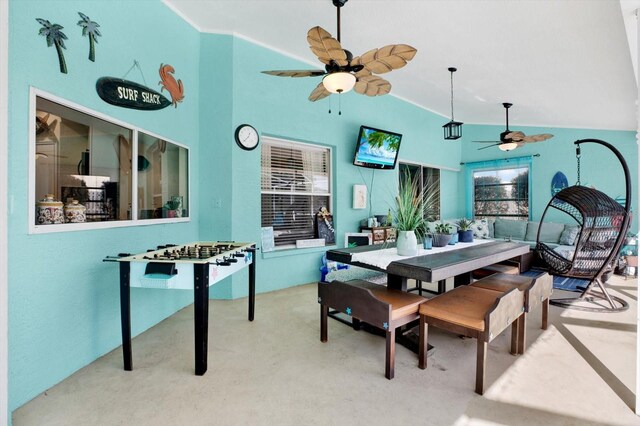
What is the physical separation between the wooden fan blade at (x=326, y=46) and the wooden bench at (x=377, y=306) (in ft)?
5.67

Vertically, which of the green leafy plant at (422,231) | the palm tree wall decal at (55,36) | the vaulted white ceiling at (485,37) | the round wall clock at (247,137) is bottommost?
the green leafy plant at (422,231)

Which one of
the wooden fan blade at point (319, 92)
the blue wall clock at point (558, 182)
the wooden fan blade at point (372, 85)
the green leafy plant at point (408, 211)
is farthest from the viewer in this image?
the blue wall clock at point (558, 182)

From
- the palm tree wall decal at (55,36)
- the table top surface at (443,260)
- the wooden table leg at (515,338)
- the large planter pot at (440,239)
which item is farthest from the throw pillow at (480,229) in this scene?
the palm tree wall decal at (55,36)

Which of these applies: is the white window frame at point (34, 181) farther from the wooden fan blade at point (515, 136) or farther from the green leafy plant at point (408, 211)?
the wooden fan blade at point (515, 136)

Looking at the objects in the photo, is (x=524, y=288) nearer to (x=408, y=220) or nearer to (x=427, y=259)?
(x=427, y=259)

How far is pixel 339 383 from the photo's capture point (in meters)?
2.01

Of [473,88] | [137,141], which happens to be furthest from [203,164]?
[473,88]

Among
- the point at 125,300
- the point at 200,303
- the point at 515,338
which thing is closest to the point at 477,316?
the point at 515,338

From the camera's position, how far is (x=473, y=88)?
15.7ft

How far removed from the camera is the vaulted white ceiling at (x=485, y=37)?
274 centimetres

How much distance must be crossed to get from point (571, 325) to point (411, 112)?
4531 millimetres

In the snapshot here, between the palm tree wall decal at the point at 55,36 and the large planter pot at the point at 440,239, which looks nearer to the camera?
the palm tree wall decal at the point at 55,36

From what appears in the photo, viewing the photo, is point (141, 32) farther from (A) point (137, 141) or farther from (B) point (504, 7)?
(B) point (504, 7)

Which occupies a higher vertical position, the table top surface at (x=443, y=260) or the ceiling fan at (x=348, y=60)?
the ceiling fan at (x=348, y=60)
